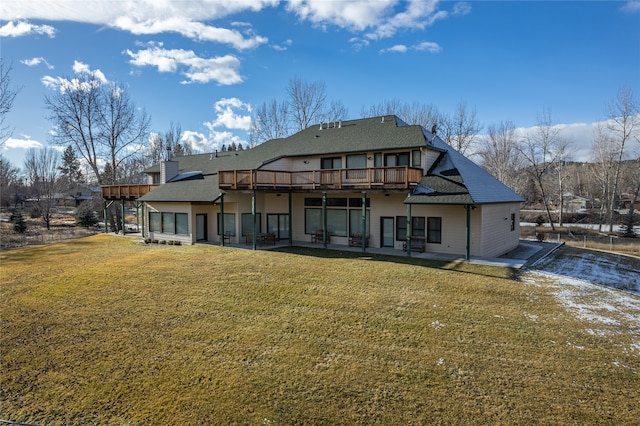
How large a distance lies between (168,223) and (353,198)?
39.3 ft

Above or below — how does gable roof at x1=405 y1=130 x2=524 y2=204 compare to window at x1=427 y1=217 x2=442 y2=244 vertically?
above

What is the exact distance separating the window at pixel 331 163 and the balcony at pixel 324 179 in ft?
4.80

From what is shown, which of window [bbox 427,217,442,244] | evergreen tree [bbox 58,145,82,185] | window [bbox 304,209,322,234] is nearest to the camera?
window [bbox 427,217,442,244]

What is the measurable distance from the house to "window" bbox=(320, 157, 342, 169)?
0.06m

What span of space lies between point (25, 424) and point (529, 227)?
44212 mm

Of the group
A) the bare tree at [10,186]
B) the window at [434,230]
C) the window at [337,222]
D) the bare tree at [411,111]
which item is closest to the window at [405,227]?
the window at [434,230]

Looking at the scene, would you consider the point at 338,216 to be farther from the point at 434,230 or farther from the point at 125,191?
the point at 125,191

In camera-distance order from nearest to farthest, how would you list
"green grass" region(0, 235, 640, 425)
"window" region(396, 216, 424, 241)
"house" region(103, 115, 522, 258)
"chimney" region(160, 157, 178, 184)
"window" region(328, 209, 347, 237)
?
"green grass" region(0, 235, 640, 425)
"house" region(103, 115, 522, 258)
"window" region(396, 216, 424, 241)
"window" region(328, 209, 347, 237)
"chimney" region(160, 157, 178, 184)

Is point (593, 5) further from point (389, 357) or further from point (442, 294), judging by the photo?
point (389, 357)

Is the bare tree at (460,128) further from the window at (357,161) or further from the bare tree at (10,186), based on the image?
the bare tree at (10,186)

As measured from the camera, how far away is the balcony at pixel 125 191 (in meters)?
26.1

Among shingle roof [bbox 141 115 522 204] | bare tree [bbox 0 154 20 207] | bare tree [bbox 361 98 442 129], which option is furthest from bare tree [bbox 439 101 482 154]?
bare tree [bbox 0 154 20 207]

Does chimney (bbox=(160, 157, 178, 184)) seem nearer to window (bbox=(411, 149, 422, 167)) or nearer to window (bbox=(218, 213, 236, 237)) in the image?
window (bbox=(218, 213, 236, 237))

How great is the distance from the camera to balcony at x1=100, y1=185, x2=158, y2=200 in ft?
85.8
